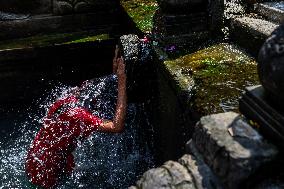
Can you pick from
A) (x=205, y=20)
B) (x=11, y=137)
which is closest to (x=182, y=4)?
(x=205, y=20)

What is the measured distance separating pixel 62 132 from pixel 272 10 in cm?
333

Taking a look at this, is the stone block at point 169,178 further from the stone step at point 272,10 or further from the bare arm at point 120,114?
the stone step at point 272,10

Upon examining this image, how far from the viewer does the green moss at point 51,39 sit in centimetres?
704

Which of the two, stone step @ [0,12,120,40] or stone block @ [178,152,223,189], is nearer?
stone block @ [178,152,223,189]

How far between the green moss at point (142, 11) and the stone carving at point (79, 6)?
0.40 meters

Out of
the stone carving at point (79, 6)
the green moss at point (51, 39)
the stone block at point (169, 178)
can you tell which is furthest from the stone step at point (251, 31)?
the stone carving at point (79, 6)

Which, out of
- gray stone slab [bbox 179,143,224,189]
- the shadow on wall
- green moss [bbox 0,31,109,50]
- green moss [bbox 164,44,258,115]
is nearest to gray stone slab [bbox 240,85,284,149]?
gray stone slab [bbox 179,143,224,189]

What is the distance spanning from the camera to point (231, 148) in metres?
2.16

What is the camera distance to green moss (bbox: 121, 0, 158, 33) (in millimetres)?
5923

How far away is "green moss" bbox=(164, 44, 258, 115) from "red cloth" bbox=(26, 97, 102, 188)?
1.30 meters

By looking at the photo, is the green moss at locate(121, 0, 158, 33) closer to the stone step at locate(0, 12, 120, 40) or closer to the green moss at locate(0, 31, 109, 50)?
the stone step at locate(0, 12, 120, 40)

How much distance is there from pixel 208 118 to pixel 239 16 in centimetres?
306

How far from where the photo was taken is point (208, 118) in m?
→ 2.48

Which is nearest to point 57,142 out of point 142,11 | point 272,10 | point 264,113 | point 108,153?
point 108,153
